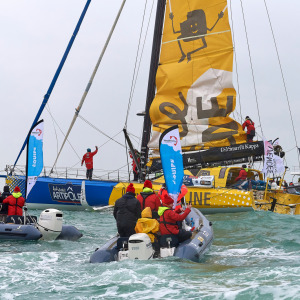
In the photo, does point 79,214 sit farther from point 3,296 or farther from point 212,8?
point 3,296

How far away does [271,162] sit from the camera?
2005 centimetres

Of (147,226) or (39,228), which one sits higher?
(147,226)

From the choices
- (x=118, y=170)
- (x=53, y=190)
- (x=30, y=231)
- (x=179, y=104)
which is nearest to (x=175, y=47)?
(x=179, y=104)

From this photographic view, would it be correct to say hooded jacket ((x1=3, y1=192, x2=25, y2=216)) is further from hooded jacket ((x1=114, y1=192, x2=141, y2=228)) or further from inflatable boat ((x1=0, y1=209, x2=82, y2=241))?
hooded jacket ((x1=114, y1=192, x2=141, y2=228))

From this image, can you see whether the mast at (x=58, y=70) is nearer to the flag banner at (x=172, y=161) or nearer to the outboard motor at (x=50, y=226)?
the outboard motor at (x=50, y=226)

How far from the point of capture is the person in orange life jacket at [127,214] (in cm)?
1081

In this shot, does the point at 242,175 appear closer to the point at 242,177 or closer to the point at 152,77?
the point at 242,177

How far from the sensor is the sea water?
25.5 feet

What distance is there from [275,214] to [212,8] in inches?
363

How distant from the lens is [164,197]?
10711 millimetres

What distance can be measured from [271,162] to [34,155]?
29.5 feet

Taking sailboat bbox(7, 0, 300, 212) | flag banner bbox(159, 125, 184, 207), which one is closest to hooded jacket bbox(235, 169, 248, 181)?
sailboat bbox(7, 0, 300, 212)

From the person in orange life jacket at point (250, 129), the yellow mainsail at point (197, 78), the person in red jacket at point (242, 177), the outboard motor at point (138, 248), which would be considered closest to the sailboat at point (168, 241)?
the outboard motor at point (138, 248)

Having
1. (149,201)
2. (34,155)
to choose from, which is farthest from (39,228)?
(149,201)
